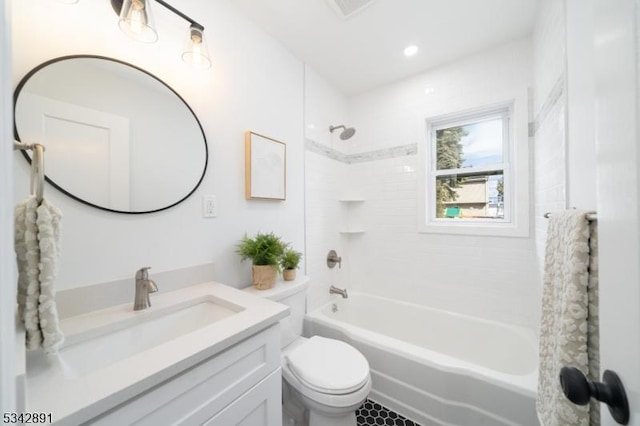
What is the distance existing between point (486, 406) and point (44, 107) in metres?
2.36

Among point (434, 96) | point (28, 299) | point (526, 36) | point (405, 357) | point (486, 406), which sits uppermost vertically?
point (526, 36)

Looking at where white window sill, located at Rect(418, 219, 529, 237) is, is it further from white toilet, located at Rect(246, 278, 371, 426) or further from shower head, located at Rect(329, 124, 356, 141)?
white toilet, located at Rect(246, 278, 371, 426)

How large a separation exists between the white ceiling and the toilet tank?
1.74 meters

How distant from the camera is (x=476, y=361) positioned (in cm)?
181

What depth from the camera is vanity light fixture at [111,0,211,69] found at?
95 centimetres

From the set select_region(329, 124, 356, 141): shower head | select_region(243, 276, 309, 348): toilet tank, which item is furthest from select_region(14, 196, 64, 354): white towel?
select_region(329, 124, 356, 141): shower head

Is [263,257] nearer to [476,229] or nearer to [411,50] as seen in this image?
[476,229]

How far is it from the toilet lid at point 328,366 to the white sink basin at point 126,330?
515mm

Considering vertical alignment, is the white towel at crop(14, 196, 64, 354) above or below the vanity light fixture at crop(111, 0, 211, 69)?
below

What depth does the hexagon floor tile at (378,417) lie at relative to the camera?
1.43m

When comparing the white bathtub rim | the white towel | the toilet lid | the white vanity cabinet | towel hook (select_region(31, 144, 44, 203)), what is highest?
towel hook (select_region(31, 144, 44, 203))

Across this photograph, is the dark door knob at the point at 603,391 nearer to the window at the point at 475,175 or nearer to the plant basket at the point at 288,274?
the plant basket at the point at 288,274

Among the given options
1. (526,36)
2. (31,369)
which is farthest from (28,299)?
(526,36)

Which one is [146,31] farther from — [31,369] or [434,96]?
[434,96]
